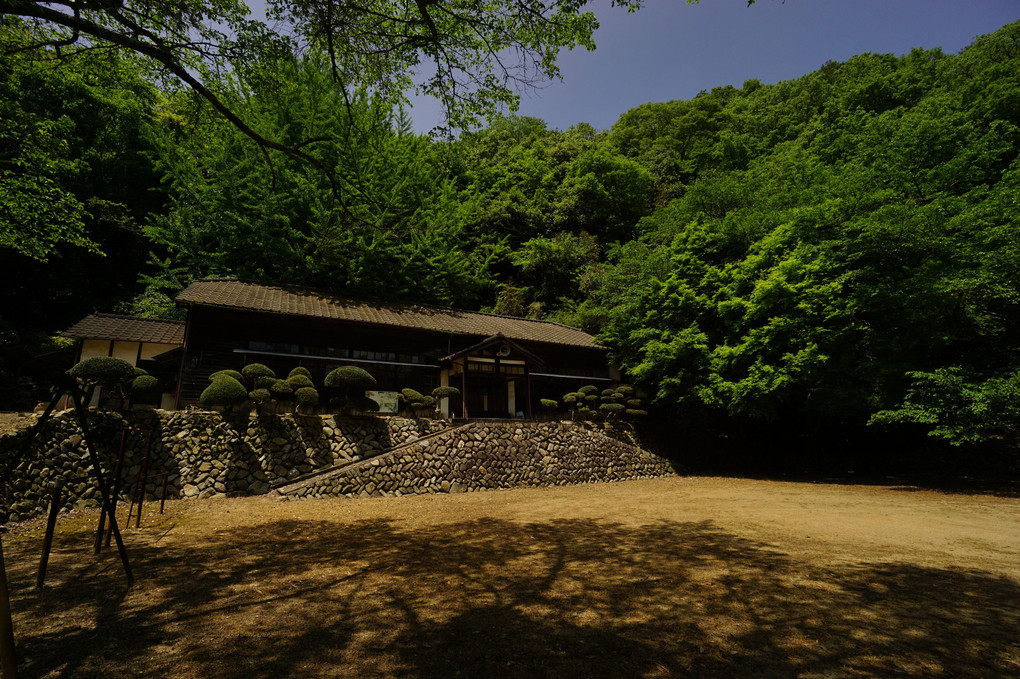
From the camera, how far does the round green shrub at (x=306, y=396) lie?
10.8 metres

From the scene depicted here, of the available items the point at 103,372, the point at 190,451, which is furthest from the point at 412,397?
the point at 103,372

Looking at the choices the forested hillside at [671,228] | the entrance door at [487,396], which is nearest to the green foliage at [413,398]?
the entrance door at [487,396]

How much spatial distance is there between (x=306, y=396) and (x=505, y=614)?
8981 millimetres

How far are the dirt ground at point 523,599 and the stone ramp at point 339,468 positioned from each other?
2.09m

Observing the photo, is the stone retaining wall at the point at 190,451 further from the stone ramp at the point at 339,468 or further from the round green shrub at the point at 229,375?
the round green shrub at the point at 229,375

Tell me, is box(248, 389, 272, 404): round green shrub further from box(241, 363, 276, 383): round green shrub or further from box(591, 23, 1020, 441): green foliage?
box(591, 23, 1020, 441): green foliage

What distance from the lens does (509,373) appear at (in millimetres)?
16609

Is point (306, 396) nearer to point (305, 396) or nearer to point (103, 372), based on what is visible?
point (305, 396)

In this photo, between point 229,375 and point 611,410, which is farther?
point 611,410

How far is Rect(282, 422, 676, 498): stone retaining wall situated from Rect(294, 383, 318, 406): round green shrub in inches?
81.1

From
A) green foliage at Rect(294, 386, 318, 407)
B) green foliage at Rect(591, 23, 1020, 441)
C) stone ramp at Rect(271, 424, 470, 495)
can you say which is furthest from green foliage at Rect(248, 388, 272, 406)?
green foliage at Rect(591, 23, 1020, 441)

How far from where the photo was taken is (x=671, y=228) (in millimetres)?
19391

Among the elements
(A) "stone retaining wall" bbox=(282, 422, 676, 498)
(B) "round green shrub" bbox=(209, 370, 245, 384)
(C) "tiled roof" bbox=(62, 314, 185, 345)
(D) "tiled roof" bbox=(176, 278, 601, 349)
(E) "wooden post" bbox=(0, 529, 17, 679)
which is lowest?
(A) "stone retaining wall" bbox=(282, 422, 676, 498)

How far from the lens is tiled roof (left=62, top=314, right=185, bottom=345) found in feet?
40.7
